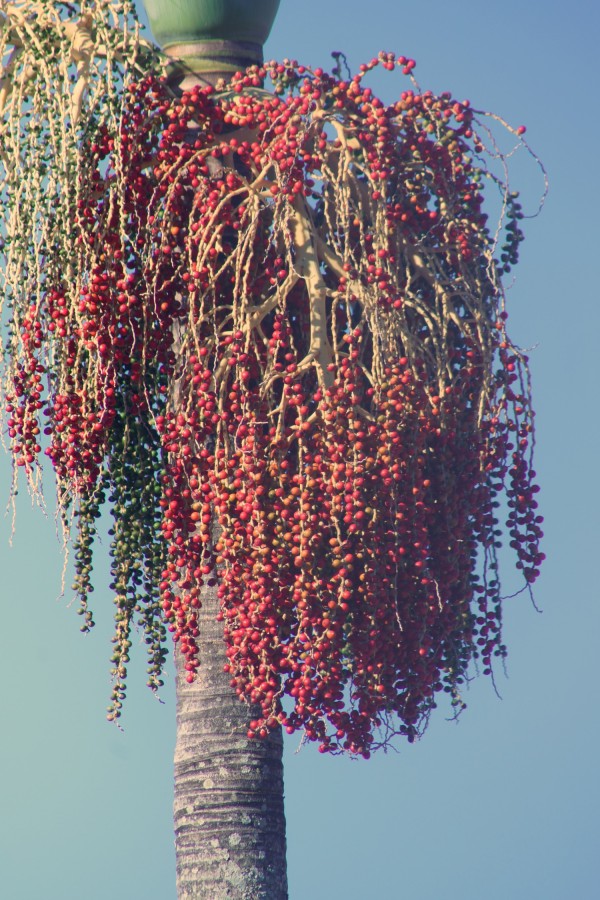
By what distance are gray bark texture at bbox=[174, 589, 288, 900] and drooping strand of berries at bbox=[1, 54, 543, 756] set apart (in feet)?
0.43

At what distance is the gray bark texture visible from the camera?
569 cm

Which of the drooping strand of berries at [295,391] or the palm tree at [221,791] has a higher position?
the drooping strand of berries at [295,391]

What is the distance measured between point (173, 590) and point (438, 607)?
3.91 feet

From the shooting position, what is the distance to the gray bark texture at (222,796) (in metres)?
5.69

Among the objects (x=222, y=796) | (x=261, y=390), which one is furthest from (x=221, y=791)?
(x=261, y=390)

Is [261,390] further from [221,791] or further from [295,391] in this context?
[221,791]

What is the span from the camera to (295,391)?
5504 mm

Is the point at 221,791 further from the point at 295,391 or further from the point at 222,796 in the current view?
the point at 295,391

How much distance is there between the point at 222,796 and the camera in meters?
5.75

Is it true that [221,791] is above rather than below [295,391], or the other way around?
below

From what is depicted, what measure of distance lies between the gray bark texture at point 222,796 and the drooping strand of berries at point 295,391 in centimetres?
13

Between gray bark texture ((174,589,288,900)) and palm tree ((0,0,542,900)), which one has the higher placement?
palm tree ((0,0,542,900))

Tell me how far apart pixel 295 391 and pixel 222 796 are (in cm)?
166

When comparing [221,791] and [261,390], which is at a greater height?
[261,390]
